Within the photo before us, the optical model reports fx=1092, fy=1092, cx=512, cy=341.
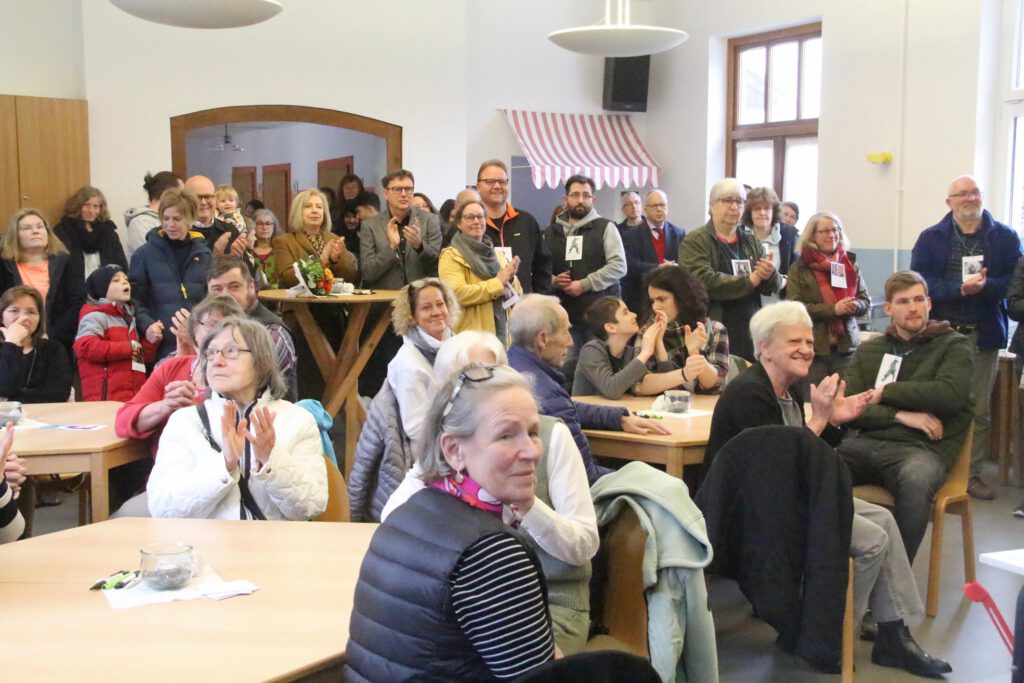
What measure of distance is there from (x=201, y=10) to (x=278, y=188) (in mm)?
8677

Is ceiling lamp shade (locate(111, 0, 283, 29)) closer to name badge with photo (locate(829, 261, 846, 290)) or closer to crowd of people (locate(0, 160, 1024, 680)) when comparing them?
crowd of people (locate(0, 160, 1024, 680))

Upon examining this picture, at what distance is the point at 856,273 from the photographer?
5973 millimetres

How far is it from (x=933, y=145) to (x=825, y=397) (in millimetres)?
5293

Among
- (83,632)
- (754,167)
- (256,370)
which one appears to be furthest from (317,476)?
(754,167)

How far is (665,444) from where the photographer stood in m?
3.73

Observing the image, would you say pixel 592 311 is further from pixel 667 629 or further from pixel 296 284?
pixel 296 284

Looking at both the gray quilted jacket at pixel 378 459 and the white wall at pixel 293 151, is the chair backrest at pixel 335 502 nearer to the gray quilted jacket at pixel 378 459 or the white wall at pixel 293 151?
the gray quilted jacket at pixel 378 459

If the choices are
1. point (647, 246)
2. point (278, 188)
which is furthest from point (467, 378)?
point (278, 188)

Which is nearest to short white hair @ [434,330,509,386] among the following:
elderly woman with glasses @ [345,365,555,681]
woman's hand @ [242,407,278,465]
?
woman's hand @ [242,407,278,465]

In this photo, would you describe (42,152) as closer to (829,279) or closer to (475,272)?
(475,272)

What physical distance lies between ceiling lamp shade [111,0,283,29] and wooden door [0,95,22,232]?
2.34m

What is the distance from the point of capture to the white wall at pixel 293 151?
1185cm

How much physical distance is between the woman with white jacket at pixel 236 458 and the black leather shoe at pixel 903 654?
1927 millimetres

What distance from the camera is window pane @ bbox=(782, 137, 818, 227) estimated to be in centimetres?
970
